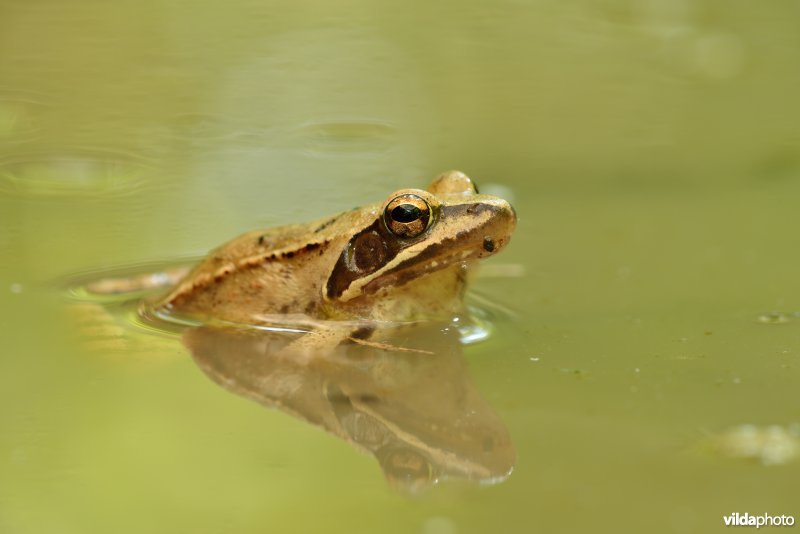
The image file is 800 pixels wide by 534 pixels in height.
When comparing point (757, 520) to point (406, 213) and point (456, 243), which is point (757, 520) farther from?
point (406, 213)

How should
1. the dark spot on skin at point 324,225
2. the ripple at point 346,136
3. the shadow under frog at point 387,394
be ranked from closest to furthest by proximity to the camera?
the shadow under frog at point 387,394
the dark spot on skin at point 324,225
the ripple at point 346,136

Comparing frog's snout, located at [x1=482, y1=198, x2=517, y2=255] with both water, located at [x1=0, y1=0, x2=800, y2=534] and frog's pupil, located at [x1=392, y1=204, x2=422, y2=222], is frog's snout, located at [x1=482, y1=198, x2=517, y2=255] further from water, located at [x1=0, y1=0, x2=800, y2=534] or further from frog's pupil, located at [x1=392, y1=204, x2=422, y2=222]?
water, located at [x1=0, y1=0, x2=800, y2=534]

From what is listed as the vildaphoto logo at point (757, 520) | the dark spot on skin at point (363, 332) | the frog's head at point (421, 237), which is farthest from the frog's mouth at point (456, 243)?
the vildaphoto logo at point (757, 520)

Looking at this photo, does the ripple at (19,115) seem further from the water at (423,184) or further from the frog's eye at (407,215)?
the frog's eye at (407,215)

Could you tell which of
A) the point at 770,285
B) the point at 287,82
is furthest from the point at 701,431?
the point at 287,82

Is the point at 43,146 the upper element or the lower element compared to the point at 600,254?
upper

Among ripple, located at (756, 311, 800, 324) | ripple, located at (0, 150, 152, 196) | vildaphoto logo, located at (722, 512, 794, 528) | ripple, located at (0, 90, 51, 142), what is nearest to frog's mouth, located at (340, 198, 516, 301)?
ripple, located at (756, 311, 800, 324)

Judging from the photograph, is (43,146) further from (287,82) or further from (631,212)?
(631,212)
